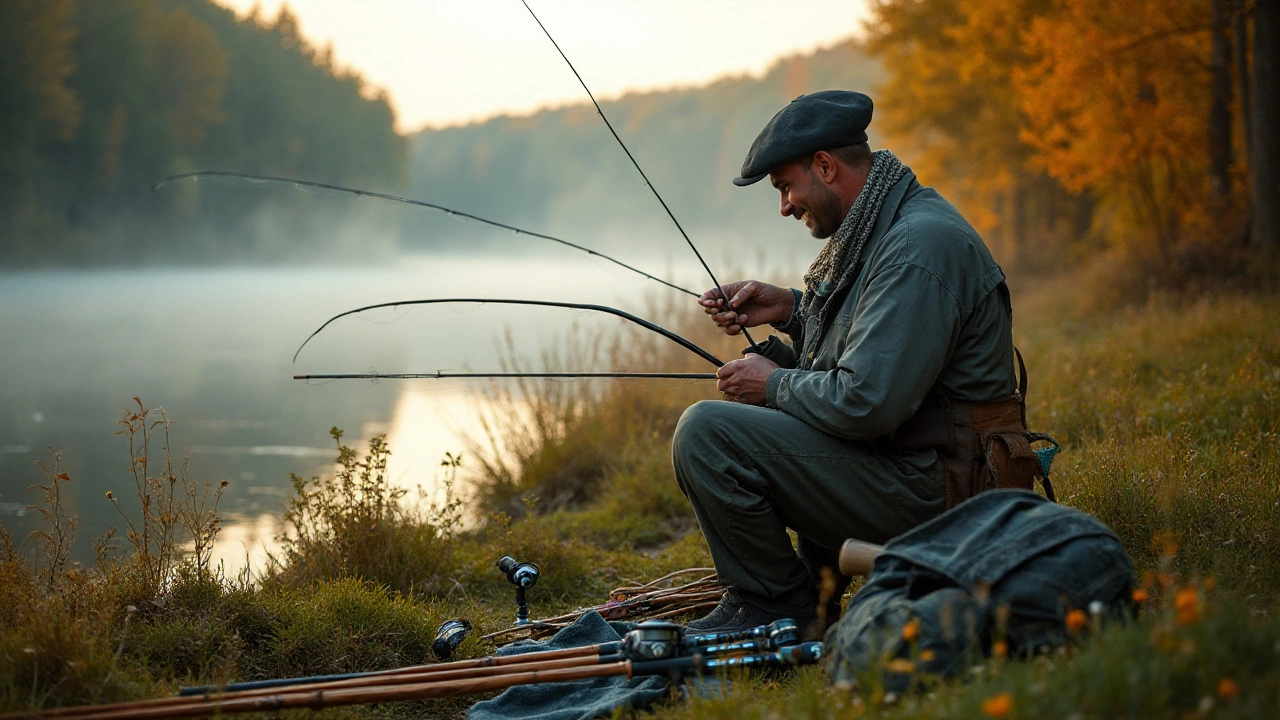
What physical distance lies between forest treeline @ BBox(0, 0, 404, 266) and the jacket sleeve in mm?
27398

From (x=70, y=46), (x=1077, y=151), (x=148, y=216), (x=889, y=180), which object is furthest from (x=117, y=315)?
(x=889, y=180)

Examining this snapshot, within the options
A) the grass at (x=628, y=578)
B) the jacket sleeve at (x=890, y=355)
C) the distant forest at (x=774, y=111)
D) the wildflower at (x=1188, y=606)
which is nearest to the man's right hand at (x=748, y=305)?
the jacket sleeve at (x=890, y=355)

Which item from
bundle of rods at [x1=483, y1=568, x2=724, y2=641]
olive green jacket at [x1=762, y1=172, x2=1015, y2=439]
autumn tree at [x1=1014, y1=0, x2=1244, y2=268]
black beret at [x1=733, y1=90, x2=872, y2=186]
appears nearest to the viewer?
olive green jacket at [x1=762, y1=172, x2=1015, y2=439]

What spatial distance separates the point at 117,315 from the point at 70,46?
14248 mm

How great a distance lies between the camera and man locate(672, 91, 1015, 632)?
2.92 metres

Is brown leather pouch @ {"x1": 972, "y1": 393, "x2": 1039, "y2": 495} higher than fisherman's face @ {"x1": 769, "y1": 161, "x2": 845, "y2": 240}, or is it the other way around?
fisherman's face @ {"x1": 769, "y1": 161, "x2": 845, "y2": 240}

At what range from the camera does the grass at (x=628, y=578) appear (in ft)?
6.39

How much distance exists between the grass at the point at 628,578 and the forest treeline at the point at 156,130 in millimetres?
Result: 25352

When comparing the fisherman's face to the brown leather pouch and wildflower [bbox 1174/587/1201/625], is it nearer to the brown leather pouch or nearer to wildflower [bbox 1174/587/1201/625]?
the brown leather pouch

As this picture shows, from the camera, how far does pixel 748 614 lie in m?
3.25

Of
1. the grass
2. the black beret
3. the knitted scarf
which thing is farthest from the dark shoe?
the black beret

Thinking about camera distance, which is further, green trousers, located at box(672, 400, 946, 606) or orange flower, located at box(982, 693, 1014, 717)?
green trousers, located at box(672, 400, 946, 606)

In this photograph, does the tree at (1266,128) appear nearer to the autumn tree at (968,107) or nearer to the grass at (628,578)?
the grass at (628,578)

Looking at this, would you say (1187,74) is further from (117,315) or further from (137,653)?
(117,315)
